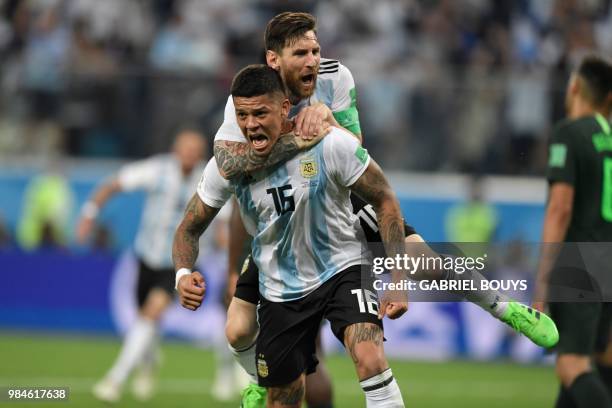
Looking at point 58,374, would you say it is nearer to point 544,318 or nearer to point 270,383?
point 270,383

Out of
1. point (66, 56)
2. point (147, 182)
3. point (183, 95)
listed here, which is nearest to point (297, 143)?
point (147, 182)

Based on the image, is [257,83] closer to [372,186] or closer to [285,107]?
[285,107]

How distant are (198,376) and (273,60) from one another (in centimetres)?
704

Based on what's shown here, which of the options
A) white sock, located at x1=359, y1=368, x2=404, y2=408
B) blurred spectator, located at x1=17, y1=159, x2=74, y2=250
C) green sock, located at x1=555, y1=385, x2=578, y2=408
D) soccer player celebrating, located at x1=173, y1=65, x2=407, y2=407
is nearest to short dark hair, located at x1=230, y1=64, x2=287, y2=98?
soccer player celebrating, located at x1=173, y1=65, x2=407, y2=407

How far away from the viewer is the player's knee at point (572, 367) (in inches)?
284

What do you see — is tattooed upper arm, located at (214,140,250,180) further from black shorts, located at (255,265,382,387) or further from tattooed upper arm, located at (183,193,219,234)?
black shorts, located at (255,265,382,387)

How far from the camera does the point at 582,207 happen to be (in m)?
7.55

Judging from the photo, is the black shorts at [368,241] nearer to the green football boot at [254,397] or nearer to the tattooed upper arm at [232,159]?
the green football boot at [254,397]

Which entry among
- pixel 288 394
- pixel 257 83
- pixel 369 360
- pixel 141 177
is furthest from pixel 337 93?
pixel 141 177

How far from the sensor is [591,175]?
750 centimetres

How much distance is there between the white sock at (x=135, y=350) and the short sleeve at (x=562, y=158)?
480 cm

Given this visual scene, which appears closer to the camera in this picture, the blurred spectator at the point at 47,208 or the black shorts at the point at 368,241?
the black shorts at the point at 368,241

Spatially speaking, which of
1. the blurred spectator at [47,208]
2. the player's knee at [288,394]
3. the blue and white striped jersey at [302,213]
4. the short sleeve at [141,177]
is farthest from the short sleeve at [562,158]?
the blurred spectator at [47,208]

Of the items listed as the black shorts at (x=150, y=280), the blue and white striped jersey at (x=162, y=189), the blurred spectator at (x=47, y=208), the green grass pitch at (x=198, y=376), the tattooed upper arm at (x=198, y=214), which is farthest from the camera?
the blurred spectator at (x=47, y=208)
